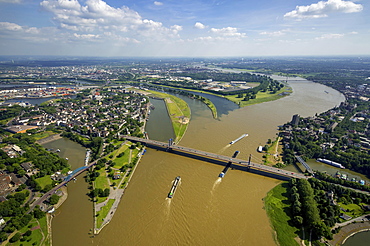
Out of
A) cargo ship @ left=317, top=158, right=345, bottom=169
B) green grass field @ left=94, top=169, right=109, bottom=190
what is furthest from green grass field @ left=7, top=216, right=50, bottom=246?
cargo ship @ left=317, top=158, right=345, bottom=169

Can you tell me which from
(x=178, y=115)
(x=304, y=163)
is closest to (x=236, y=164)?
(x=304, y=163)

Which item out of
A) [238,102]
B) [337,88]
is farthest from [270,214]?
[337,88]

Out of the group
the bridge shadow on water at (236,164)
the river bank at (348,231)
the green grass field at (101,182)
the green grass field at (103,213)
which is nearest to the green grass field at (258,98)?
the bridge shadow on water at (236,164)

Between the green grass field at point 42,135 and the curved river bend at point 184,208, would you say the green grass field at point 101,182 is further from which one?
the green grass field at point 42,135

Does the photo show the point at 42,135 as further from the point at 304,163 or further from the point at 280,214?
the point at 304,163

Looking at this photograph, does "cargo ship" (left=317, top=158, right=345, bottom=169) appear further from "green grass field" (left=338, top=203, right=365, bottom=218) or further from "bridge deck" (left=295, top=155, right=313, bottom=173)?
"green grass field" (left=338, top=203, right=365, bottom=218)

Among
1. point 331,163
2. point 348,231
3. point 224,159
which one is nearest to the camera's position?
point 348,231
